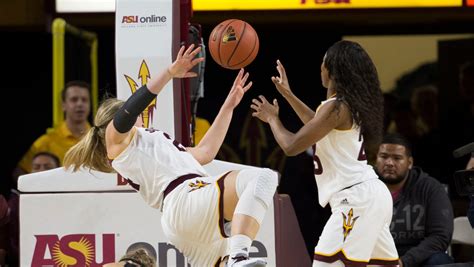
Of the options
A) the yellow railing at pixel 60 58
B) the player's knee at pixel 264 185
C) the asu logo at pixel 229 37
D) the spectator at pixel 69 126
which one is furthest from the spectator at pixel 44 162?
the player's knee at pixel 264 185

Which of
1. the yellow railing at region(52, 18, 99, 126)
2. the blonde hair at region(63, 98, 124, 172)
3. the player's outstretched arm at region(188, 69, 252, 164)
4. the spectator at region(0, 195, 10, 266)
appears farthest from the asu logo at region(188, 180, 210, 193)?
the yellow railing at region(52, 18, 99, 126)

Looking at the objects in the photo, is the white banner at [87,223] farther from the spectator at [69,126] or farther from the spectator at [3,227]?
the spectator at [69,126]

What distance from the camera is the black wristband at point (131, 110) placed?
26.4 ft

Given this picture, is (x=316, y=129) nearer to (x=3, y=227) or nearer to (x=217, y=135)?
(x=217, y=135)

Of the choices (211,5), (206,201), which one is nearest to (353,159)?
(206,201)

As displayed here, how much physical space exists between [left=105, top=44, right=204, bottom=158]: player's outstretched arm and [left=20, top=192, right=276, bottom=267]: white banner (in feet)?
5.23

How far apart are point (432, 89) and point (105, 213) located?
6.16 m

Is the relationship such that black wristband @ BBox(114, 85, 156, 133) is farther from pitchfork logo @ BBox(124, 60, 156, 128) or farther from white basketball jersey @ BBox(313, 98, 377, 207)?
pitchfork logo @ BBox(124, 60, 156, 128)

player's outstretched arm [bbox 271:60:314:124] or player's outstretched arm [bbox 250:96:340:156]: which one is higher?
player's outstretched arm [bbox 271:60:314:124]

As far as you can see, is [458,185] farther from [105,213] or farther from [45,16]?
[45,16]

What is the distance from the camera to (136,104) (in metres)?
8.05

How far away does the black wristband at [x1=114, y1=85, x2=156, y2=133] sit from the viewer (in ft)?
26.4

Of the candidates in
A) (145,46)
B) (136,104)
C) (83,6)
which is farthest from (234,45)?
(83,6)

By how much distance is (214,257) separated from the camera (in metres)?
8.27
